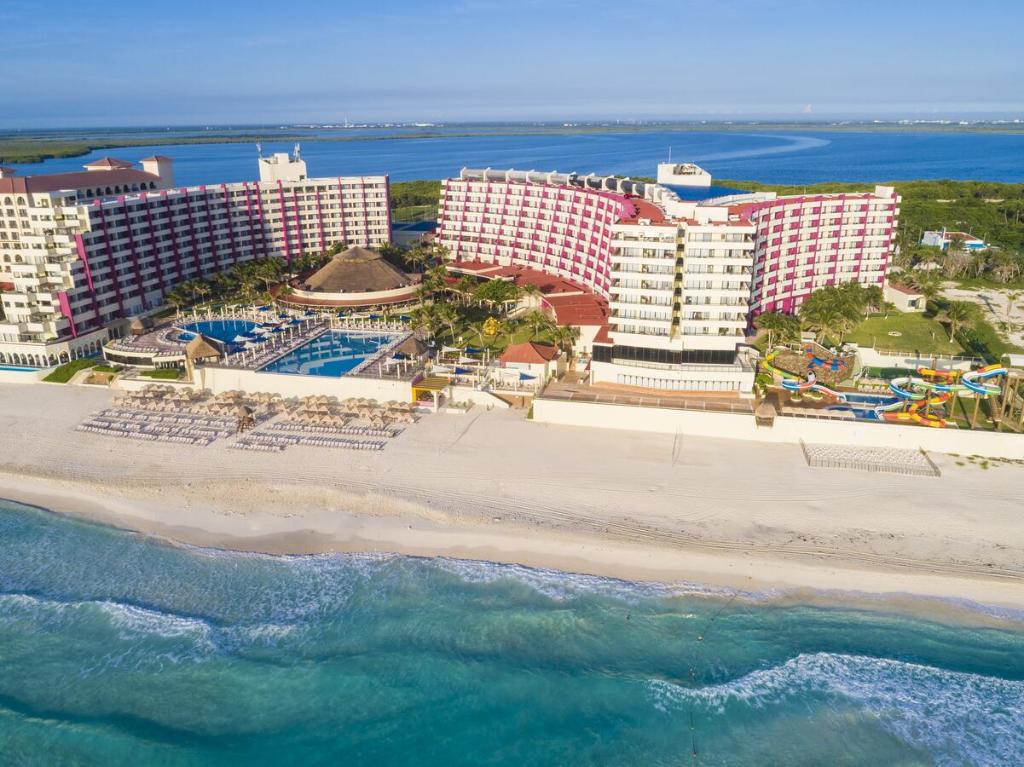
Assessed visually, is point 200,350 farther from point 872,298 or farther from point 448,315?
point 872,298

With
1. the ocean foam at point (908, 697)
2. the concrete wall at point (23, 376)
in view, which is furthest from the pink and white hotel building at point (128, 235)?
the ocean foam at point (908, 697)

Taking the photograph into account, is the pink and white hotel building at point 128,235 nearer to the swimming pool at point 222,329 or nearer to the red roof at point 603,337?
the swimming pool at point 222,329

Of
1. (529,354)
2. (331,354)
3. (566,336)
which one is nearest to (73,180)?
(331,354)

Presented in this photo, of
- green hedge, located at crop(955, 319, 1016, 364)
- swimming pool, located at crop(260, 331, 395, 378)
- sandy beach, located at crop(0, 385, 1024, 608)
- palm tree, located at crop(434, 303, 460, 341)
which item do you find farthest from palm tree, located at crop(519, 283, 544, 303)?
green hedge, located at crop(955, 319, 1016, 364)

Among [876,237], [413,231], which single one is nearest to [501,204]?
[413,231]

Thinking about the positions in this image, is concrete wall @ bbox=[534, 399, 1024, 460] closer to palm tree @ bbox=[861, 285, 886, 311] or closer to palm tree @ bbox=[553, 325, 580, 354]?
palm tree @ bbox=[553, 325, 580, 354]

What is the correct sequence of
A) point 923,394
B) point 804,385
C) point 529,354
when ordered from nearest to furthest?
point 923,394
point 804,385
point 529,354
